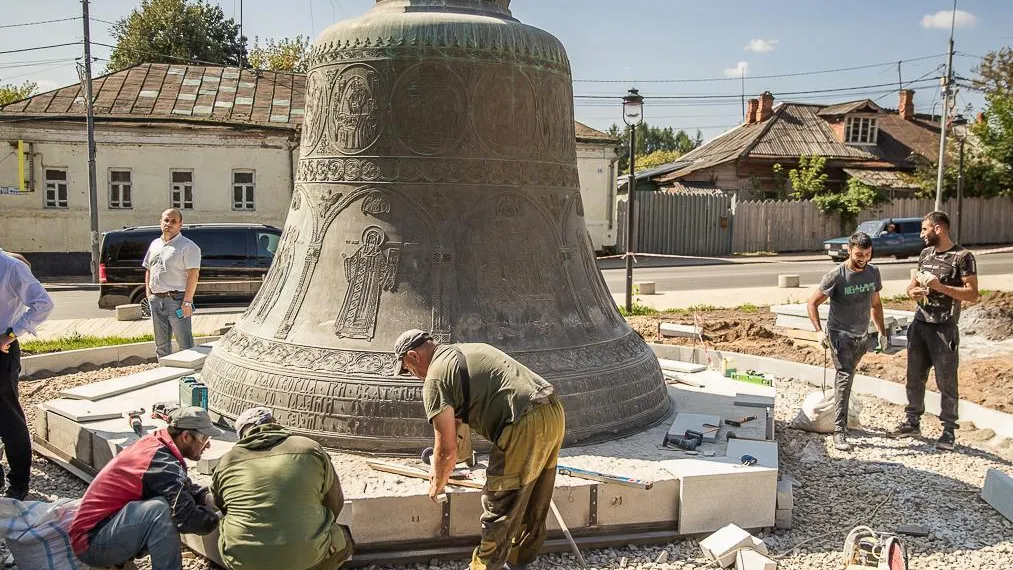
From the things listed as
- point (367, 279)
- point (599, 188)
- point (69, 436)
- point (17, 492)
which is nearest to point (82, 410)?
point (69, 436)

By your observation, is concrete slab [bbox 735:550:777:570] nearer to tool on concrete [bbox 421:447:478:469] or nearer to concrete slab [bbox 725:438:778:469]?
concrete slab [bbox 725:438:778:469]

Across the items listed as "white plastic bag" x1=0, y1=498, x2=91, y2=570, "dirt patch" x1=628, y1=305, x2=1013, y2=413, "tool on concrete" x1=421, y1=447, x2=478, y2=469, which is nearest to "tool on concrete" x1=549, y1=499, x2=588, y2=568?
"tool on concrete" x1=421, y1=447, x2=478, y2=469

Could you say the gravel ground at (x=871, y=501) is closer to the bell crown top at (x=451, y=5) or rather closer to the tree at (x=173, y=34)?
the bell crown top at (x=451, y=5)

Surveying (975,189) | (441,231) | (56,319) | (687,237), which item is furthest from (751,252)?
(441,231)

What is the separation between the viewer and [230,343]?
6.13 m

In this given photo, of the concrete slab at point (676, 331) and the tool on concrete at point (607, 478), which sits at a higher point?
the concrete slab at point (676, 331)

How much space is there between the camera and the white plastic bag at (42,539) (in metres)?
3.89

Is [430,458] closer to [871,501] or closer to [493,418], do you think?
[493,418]

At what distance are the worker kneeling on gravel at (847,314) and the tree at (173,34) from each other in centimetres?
3731

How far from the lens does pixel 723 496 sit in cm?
494

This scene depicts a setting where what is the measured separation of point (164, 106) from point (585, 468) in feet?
71.2

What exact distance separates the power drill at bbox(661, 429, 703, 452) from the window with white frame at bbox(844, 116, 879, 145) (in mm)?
31539

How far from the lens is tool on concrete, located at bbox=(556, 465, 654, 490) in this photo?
4.80 meters

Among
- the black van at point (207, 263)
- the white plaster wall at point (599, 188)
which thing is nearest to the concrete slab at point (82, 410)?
A: the black van at point (207, 263)
